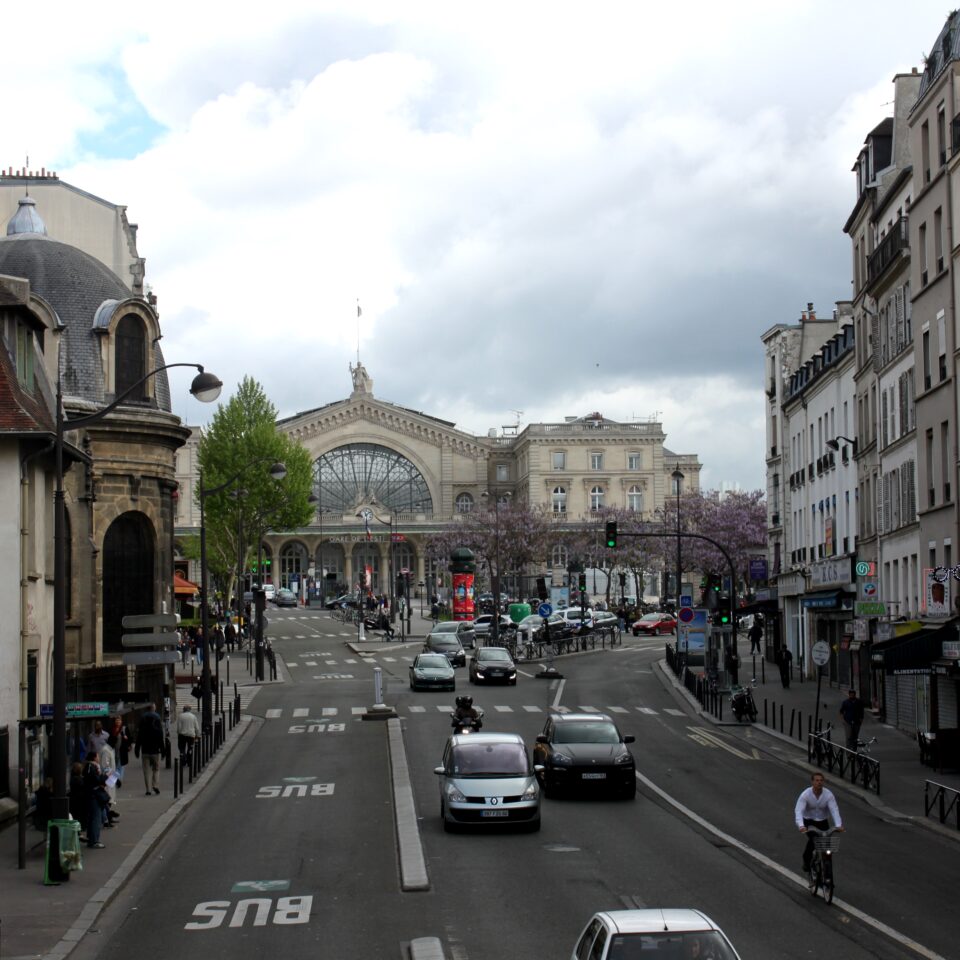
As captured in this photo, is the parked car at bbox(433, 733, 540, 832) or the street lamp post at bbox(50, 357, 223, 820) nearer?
the street lamp post at bbox(50, 357, 223, 820)

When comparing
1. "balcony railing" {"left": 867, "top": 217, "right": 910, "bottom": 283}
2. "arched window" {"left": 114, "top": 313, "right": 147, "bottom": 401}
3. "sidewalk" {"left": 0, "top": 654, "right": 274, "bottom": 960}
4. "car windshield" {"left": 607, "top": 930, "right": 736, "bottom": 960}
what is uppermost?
"balcony railing" {"left": 867, "top": 217, "right": 910, "bottom": 283}

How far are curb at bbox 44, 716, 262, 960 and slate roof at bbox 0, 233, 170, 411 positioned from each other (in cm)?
1183

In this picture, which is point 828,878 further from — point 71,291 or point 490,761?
point 71,291

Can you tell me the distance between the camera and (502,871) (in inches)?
810

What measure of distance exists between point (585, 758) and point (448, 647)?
38723 mm

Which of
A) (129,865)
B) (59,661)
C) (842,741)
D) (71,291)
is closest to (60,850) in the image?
(129,865)

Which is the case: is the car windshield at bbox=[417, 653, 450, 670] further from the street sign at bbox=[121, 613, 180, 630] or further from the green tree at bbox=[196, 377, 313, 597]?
the green tree at bbox=[196, 377, 313, 597]

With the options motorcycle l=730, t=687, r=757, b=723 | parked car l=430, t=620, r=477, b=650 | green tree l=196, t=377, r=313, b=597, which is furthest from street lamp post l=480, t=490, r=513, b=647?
motorcycle l=730, t=687, r=757, b=723

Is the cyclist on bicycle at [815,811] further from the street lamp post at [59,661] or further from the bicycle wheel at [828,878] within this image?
the street lamp post at [59,661]

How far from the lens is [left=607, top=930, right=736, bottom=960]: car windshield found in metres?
11.1

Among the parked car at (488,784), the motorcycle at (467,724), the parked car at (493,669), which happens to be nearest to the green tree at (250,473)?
the parked car at (493,669)

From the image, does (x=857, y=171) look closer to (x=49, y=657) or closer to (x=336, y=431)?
(x=49, y=657)

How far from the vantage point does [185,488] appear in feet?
481

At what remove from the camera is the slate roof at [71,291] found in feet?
137
